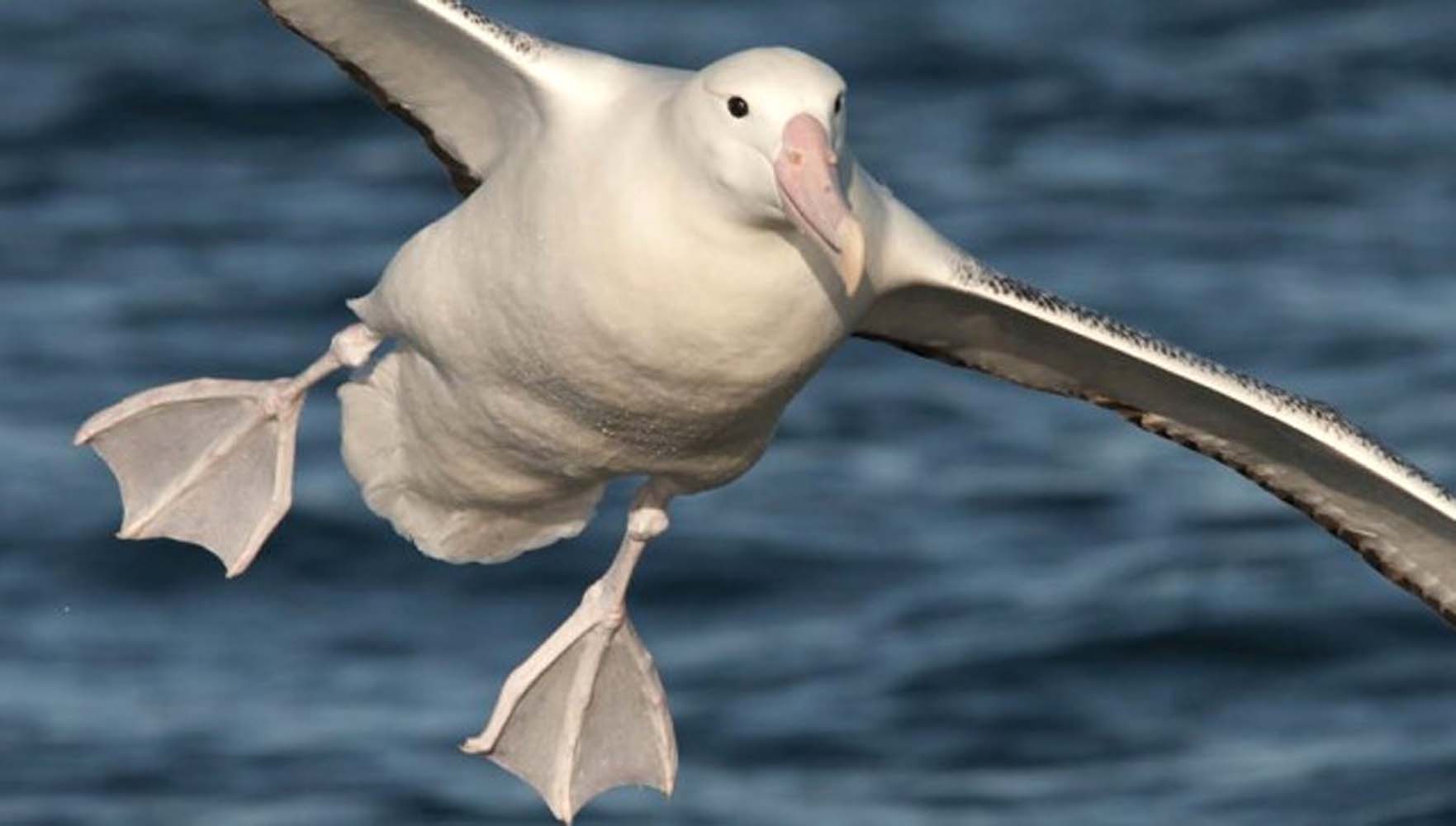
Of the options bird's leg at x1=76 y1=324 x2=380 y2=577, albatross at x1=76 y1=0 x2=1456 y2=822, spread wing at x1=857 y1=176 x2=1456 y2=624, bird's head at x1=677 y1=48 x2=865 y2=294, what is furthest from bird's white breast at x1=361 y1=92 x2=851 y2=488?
bird's leg at x1=76 y1=324 x2=380 y2=577

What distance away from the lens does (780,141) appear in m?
10.5

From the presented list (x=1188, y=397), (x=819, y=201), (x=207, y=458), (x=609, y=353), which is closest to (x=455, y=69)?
(x=609, y=353)

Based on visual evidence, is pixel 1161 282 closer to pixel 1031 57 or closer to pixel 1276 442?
pixel 1031 57

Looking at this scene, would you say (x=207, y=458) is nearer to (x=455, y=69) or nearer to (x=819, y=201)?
(x=455, y=69)

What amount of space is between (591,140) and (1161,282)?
59.1ft

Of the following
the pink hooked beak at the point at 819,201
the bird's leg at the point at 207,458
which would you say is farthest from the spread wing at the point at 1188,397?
the bird's leg at the point at 207,458

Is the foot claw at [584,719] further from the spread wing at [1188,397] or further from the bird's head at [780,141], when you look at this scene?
the bird's head at [780,141]

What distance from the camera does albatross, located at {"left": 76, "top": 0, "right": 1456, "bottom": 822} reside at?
35.1 feet

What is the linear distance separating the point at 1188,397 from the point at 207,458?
3355mm

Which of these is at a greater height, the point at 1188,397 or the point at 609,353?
the point at 1188,397

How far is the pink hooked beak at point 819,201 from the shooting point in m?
10.2

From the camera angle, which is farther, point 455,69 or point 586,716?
point 586,716

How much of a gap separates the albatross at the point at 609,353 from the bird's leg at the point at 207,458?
0.03 ft

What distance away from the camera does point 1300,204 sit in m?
31.1
